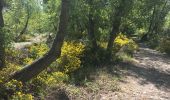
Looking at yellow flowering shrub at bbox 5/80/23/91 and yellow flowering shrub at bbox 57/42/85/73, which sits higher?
yellow flowering shrub at bbox 5/80/23/91

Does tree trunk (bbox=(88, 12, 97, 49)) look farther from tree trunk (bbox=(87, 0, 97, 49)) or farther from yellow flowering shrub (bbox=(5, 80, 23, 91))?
yellow flowering shrub (bbox=(5, 80, 23, 91))

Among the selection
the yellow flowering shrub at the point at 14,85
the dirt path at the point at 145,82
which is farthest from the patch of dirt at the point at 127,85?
the yellow flowering shrub at the point at 14,85

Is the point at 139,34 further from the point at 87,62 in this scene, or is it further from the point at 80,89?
the point at 80,89

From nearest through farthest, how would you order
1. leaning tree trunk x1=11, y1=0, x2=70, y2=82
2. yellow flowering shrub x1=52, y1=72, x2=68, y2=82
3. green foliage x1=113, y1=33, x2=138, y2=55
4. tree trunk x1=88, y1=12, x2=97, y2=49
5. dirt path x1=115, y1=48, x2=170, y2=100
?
leaning tree trunk x1=11, y1=0, x2=70, y2=82 → yellow flowering shrub x1=52, y1=72, x2=68, y2=82 → dirt path x1=115, y1=48, x2=170, y2=100 → tree trunk x1=88, y1=12, x2=97, y2=49 → green foliage x1=113, y1=33, x2=138, y2=55

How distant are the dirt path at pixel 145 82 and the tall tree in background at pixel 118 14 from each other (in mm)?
1569

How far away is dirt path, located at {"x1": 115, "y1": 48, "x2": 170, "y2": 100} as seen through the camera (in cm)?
1277

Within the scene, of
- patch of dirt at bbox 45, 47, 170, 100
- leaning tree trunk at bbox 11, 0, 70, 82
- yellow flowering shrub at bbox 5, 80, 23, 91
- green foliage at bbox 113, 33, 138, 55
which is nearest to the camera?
yellow flowering shrub at bbox 5, 80, 23, 91

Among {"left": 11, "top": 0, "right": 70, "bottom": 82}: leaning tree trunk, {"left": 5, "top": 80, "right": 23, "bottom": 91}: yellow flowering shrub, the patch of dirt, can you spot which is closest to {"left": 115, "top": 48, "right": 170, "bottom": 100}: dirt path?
the patch of dirt

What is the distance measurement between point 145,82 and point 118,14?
5.13 m

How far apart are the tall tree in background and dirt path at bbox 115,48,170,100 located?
1569 mm

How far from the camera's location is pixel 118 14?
1908cm

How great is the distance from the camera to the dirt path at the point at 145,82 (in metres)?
12.8

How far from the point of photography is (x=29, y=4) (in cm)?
4900

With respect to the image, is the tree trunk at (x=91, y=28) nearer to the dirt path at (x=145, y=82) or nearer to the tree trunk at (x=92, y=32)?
the tree trunk at (x=92, y=32)
